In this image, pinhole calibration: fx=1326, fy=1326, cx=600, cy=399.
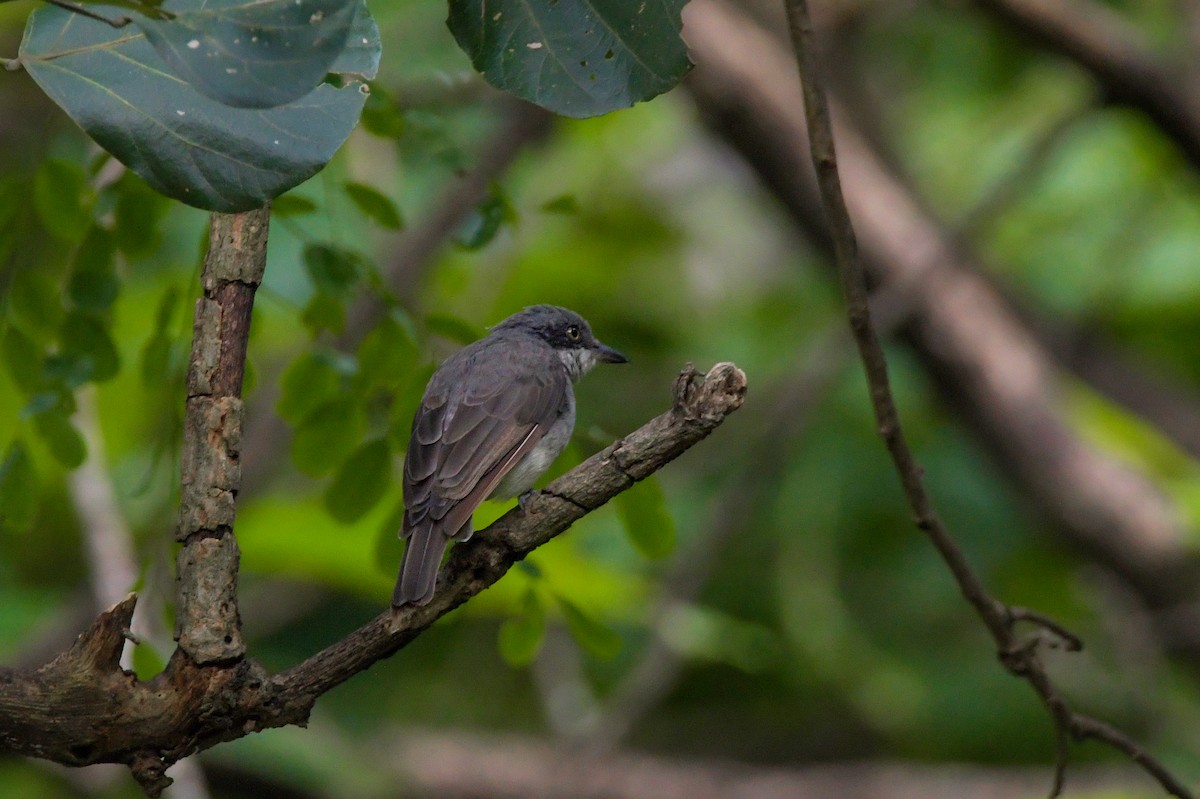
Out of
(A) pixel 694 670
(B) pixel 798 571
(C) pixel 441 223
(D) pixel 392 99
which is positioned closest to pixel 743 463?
(B) pixel 798 571

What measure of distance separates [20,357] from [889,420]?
2095 mm

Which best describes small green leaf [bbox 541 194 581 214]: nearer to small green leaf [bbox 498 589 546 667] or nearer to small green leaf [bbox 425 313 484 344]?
small green leaf [bbox 425 313 484 344]

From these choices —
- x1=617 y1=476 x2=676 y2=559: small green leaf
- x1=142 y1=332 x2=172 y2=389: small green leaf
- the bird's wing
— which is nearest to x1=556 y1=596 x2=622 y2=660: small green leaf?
x1=617 y1=476 x2=676 y2=559: small green leaf

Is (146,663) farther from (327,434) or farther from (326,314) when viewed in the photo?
(326,314)

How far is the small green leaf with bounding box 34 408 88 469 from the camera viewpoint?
10.5ft

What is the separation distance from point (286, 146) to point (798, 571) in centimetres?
469

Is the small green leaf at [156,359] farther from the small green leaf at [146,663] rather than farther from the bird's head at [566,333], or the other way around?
the bird's head at [566,333]

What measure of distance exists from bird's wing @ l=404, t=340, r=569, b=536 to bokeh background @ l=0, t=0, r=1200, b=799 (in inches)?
47.4

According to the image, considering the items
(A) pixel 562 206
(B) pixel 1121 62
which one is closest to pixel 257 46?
(A) pixel 562 206

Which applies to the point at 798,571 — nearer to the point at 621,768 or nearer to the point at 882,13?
the point at 621,768

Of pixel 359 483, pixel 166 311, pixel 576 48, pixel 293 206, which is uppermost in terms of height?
pixel 576 48

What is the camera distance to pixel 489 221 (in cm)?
317

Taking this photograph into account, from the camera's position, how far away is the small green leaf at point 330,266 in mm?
3162

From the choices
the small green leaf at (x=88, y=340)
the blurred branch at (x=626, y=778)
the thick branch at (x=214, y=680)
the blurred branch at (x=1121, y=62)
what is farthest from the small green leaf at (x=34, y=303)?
the blurred branch at (x=1121, y=62)
